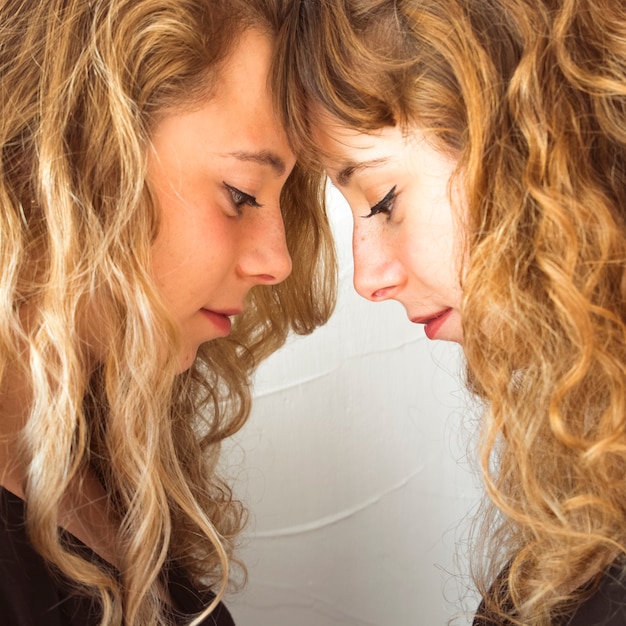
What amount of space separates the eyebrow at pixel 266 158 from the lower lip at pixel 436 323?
236mm

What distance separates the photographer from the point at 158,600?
94 cm

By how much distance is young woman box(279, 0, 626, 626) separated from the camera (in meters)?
0.77

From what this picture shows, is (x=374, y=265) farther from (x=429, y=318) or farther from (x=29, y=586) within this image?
(x=29, y=586)

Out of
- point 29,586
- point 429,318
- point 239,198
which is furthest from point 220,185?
point 29,586

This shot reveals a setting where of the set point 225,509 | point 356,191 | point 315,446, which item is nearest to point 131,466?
point 225,509

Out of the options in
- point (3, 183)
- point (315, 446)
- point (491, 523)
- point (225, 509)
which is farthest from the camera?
point (315, 446)

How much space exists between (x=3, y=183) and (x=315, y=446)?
0.71m

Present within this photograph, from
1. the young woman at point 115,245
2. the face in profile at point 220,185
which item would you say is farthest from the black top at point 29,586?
the face in profile at point 220,185

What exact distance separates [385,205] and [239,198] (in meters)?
0.15

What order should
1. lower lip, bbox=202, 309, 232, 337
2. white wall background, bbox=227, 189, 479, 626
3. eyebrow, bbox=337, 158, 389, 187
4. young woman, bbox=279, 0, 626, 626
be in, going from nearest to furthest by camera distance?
1. young woman, bbox=279, 0, 626, 626
2. eyebrow, bbox=337, 158, 389, 187
3. lower lip, bbox=202, 309, 232, 337
4. white wall background, bbox=227, 189, 479, 626

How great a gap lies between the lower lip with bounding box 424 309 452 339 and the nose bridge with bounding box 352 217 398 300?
2.3 inches

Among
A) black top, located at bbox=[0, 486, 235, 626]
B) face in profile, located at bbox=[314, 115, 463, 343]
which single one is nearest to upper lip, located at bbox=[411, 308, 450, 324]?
face in profile, located at bbox=[314, 115, 463, 343]

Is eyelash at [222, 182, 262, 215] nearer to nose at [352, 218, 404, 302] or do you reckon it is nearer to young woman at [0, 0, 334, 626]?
young woman at [0, 0, 334, 626]

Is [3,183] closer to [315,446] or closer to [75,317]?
[75,317]
